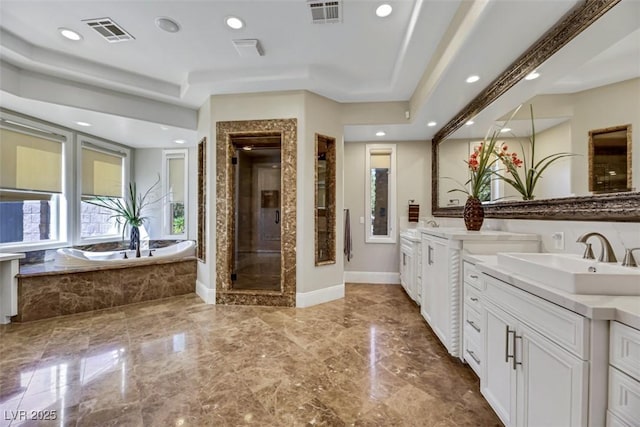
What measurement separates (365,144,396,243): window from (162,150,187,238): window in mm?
3427

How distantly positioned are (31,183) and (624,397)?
563cm

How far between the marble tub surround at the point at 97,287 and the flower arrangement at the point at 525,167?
13.4 ft

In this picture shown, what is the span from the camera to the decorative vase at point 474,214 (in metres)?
2.51

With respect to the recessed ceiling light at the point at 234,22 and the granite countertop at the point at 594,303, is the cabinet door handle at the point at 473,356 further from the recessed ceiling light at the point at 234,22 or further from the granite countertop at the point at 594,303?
the recessed ceiling light at the point at 234,22

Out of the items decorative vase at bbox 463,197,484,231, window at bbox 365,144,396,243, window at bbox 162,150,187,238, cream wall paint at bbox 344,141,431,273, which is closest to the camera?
decorative vase at bbox 463,197,484,231

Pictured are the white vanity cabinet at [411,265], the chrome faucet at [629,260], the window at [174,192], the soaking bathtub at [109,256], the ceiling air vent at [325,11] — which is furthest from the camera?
the window at [174,192]

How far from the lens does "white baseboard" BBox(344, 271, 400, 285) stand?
4.62 meters

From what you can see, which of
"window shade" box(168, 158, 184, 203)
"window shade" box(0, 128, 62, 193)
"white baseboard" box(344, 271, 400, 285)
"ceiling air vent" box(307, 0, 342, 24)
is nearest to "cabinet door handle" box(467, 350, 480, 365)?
"white baseboard" box(344, 271, 400, 285)

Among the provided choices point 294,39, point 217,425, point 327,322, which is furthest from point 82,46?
point 327,322

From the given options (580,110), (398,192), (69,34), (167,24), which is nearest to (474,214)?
(580,110)

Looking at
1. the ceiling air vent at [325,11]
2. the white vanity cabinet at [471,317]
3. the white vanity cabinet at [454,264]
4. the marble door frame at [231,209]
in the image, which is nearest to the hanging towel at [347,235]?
the marble door frame at [231,209]

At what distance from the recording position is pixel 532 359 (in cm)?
121

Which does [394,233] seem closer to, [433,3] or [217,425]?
[433,3]

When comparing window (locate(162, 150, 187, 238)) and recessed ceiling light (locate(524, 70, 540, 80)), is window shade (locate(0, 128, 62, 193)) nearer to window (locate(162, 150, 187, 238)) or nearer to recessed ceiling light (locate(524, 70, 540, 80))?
window (locate(162, 150, 187, 238))
